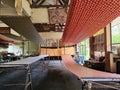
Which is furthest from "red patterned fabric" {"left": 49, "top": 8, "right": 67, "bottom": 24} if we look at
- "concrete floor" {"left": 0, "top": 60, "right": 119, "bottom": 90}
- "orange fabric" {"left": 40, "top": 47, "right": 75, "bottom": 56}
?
"orange fabric" {"left": 40, "top": 47, "right": 75, "bottom": 56}

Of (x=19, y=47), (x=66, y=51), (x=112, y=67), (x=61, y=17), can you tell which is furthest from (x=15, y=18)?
(x=19, y=47)

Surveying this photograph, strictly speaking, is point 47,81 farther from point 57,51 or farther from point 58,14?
point 57,51

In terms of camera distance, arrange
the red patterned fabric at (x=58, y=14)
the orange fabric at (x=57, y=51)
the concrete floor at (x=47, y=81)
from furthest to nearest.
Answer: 1. the orange fabric at (x=57, y=51)
2. the red patterned fabric at (x=58, y=14)
3. the concrete floor at (x=47, y=81)

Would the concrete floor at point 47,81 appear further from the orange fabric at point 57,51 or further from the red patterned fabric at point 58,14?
the orange fabric at point 57,51

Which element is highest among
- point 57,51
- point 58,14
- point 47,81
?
point 58,14

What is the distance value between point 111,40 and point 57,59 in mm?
8581

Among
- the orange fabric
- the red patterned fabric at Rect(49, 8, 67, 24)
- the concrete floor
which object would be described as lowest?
the concrete floor

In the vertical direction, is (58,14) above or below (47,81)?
above

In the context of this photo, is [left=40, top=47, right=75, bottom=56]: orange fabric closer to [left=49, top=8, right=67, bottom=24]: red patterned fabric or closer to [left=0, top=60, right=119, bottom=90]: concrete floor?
[left=0, top=60, right=119, bottom=90]: concrete floor

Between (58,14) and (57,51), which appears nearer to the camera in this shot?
(58,14)

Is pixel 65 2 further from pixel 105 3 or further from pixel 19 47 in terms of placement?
pixel 19 47

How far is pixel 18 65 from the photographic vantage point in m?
3.56

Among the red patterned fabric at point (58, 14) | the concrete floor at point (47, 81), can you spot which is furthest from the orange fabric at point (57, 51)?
the red patterned fabric at point (58, 14)

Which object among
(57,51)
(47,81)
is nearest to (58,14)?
(47,81)
